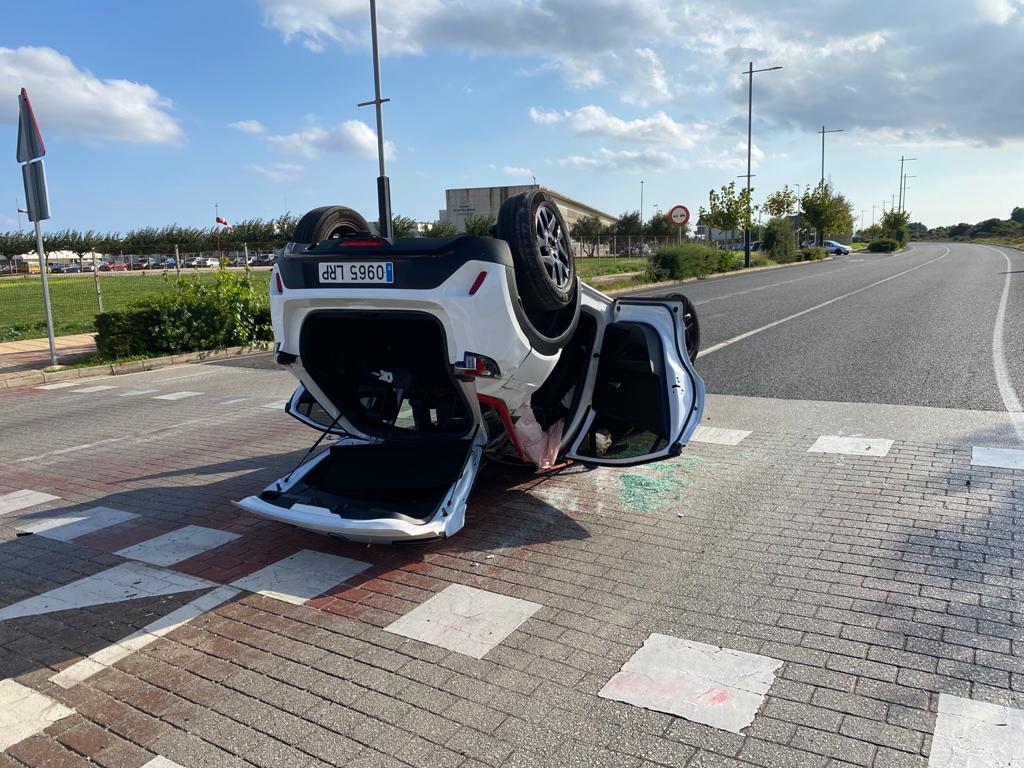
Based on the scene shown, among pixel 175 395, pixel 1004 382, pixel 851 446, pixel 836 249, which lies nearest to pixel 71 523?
pixel 175 395

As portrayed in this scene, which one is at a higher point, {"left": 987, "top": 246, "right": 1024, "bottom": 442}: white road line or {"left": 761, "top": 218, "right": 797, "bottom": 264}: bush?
{"left": 761, "top": 218, "right": 797, "bottom": 264}: bush

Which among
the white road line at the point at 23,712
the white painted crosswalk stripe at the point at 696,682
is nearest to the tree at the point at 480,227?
the white painted crosswalk stripe at the point at 696,682

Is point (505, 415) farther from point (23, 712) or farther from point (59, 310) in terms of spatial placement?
point (59, 310)

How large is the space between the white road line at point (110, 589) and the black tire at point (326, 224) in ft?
6.93

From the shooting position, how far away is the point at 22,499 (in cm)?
573


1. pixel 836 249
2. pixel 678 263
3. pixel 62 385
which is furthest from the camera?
pixel 836 249

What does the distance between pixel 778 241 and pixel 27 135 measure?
46.7 m

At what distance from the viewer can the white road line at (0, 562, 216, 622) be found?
153 inches

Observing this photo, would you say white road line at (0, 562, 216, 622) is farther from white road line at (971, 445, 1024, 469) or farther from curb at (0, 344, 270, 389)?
curb at (0, 344, 270, 389)

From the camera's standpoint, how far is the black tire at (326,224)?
16.0 feet

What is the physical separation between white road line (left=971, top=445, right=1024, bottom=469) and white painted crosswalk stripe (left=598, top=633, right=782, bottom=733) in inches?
135

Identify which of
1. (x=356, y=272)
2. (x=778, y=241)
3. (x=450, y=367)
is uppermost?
(x=778, y=241)

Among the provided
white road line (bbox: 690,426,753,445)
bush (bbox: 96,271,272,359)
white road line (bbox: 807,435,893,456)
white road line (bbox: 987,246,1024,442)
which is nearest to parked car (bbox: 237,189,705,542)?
white road line (bbox: 690,426,753,445)

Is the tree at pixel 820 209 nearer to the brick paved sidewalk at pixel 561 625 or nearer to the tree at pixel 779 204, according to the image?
the tree at pixel 779 204
